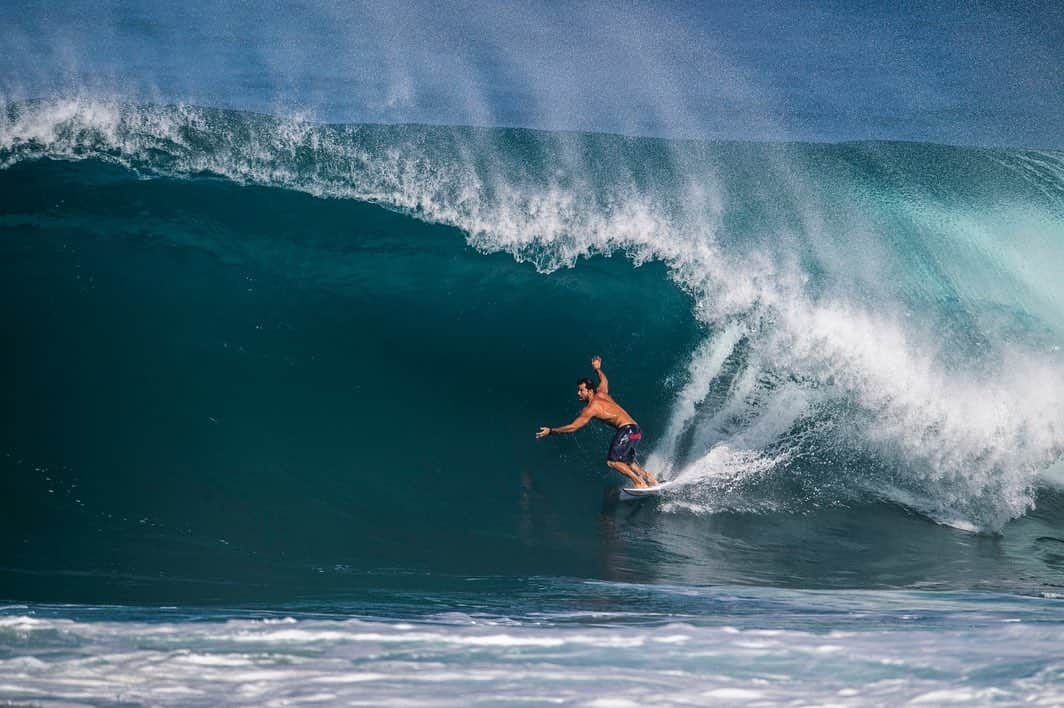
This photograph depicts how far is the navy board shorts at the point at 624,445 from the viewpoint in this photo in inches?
264

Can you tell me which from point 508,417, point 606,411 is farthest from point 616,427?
point 508,417

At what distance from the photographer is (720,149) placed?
11164 millimetres

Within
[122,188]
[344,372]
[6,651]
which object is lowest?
[6,651]

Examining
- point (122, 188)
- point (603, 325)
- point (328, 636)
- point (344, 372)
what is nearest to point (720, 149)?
point (603, 325)

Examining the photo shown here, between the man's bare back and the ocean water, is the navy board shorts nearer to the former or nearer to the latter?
the man's bare back

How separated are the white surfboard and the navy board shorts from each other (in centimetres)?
20

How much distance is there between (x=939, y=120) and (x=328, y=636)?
12.3 metres

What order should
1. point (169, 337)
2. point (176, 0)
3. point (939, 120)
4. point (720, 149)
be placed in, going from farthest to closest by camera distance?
point (176, 0) → point (939, 120) → point (720, 149) → point (169, 337)

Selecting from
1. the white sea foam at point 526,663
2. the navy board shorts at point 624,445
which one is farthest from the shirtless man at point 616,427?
the white sea foam at point 526,663

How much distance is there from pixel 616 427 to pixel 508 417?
1.09 meters

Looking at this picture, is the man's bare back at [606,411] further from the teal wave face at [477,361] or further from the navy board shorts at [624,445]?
the teal wave face at [477,361]

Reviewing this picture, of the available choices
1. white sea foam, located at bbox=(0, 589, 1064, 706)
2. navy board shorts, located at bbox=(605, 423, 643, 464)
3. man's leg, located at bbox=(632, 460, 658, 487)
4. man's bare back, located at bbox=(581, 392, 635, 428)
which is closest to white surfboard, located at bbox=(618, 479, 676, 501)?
man's leg, located at bbox=(632, 460, 658, 487)

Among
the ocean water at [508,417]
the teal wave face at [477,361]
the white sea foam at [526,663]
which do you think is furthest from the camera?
the teal wave face at [477,361]

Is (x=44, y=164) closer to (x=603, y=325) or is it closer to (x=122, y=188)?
(x=122, y=188)
